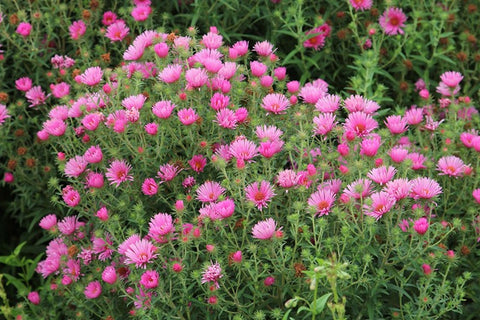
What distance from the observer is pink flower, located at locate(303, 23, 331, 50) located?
3686 mm

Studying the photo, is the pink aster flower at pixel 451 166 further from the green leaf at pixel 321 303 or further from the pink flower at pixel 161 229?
the pink flower at pixel 161 229

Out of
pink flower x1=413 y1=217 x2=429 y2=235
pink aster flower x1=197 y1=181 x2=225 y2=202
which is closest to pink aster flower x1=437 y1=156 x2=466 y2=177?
pink flower x1=413 y1=217 x2=429 y2=235

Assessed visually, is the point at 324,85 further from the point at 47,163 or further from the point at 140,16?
the point at 47,163

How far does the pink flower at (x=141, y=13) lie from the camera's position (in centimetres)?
345

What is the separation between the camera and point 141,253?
231cm

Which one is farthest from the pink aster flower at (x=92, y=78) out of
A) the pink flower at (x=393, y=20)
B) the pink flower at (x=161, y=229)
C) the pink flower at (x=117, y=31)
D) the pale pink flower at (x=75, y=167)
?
the pink flower at (x=393, y=20)

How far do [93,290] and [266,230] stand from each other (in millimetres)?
764

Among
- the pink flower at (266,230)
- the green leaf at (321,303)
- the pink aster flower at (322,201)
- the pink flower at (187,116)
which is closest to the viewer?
the green leaf at (321,303)

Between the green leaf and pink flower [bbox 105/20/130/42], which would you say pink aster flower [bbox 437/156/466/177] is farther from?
pink flower [bbox 105/20/130/42]

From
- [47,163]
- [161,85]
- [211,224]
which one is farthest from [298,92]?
[47,163]

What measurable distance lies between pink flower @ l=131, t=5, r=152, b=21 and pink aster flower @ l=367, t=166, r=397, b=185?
156cm

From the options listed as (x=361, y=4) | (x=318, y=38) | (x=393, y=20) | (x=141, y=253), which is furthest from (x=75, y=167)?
(x=393, y=20)

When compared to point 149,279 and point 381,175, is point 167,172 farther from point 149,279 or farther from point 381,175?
point 381,175

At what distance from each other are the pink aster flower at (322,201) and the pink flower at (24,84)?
1.68 metres
